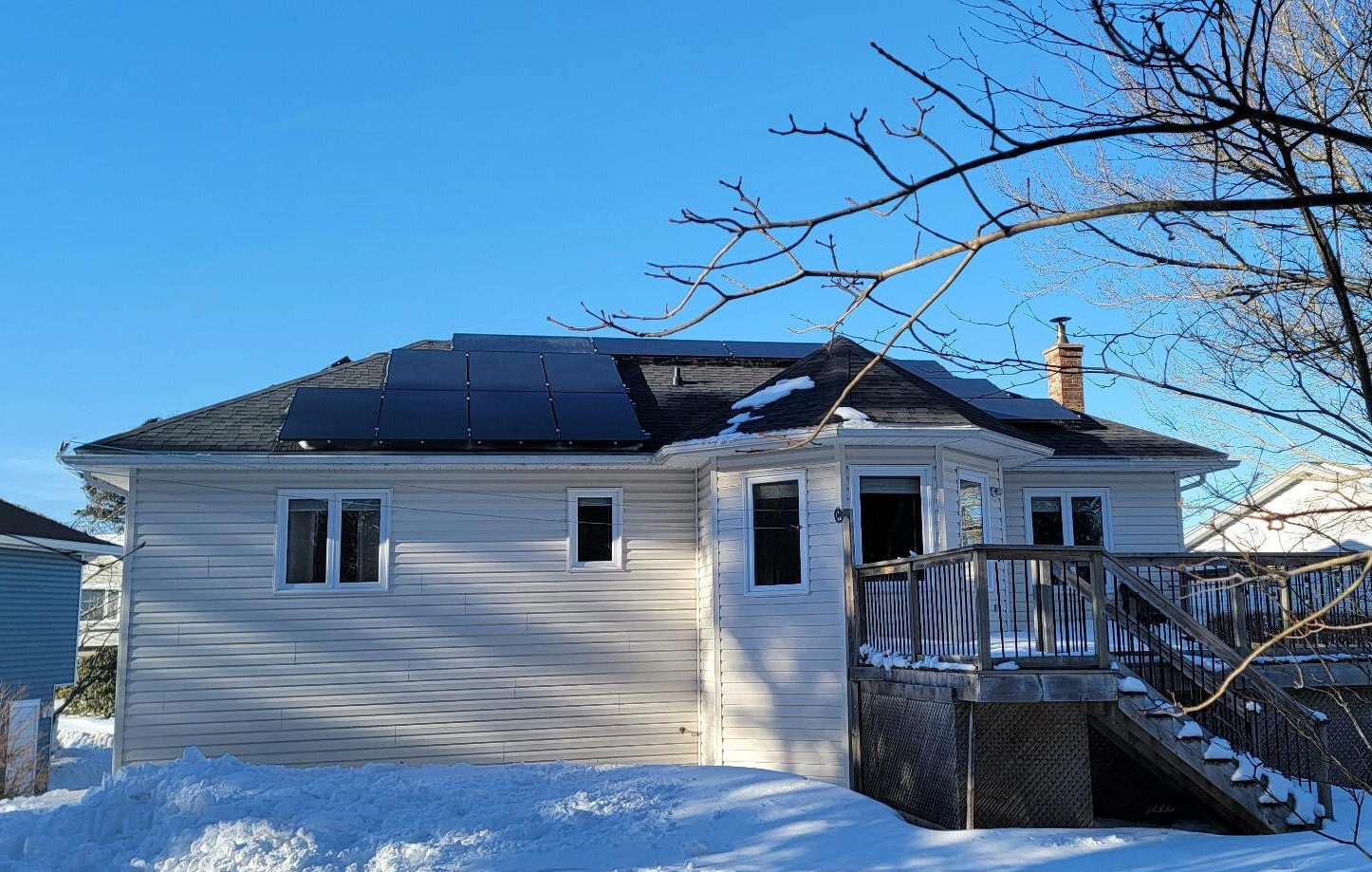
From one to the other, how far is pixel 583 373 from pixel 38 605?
554 inches

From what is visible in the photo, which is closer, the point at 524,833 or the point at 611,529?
the point at 524,833

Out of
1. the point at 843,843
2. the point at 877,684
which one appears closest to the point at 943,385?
the point at 877,684

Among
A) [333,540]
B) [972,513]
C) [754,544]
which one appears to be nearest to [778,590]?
[754,544]

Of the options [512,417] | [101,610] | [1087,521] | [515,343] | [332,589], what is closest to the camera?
[332,589]

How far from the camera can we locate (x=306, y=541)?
1253 cm

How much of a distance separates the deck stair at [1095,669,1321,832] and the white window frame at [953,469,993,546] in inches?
119

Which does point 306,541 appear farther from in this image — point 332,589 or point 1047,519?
point 1047,519

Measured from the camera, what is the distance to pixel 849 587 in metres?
11.2

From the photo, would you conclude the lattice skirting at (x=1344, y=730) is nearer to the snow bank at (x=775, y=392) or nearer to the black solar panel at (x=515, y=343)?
the snow bank at (x=775, y=392)

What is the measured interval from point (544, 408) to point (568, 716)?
143 inches

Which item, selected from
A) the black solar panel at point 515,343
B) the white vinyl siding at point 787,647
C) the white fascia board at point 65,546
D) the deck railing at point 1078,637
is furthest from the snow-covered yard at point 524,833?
the white fascia board at point 65,546

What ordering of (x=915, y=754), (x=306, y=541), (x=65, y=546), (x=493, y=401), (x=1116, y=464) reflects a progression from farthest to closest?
(x=65, y=546)
(x=1116, y=464)
(x=493, y=401)
(x=306, y=541)
(x=915, y=754)

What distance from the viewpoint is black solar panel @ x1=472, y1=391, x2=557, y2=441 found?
12.6 meters

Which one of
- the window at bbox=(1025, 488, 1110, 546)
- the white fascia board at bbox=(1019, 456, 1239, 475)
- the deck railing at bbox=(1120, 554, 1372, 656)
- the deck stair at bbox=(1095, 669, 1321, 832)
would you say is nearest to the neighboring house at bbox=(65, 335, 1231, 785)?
the white fascia board at bbox=(1019, 456, 1239, 475)
